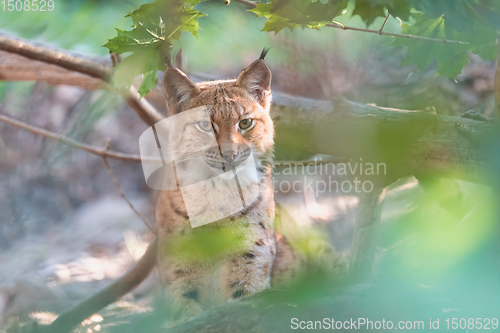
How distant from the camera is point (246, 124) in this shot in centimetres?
213

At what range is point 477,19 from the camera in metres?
0.87

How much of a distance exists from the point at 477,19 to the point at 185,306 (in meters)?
1.64

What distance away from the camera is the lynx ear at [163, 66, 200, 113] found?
1972 mm

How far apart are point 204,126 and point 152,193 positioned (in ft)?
8.29

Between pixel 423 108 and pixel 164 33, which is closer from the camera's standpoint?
pixel 423 108

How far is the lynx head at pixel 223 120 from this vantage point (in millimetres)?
1999

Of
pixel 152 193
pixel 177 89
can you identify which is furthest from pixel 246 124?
pixel 152 193

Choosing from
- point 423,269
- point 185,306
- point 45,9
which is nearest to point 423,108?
point 423,269

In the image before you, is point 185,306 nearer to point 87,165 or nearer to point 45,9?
point 45,9

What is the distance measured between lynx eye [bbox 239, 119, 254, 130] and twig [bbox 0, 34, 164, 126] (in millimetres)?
1012

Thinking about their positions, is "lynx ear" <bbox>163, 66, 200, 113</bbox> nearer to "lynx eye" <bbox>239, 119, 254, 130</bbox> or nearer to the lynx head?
the lynx head

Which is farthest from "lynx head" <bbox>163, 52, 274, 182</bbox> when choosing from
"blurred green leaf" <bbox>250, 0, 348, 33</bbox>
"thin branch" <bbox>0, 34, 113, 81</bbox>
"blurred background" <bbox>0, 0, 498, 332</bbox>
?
"thin branch" <bbox>0, 34, 113, 81</bbox>

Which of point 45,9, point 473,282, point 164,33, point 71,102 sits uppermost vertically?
point 71,102

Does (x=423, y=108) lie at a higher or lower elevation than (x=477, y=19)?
lower
